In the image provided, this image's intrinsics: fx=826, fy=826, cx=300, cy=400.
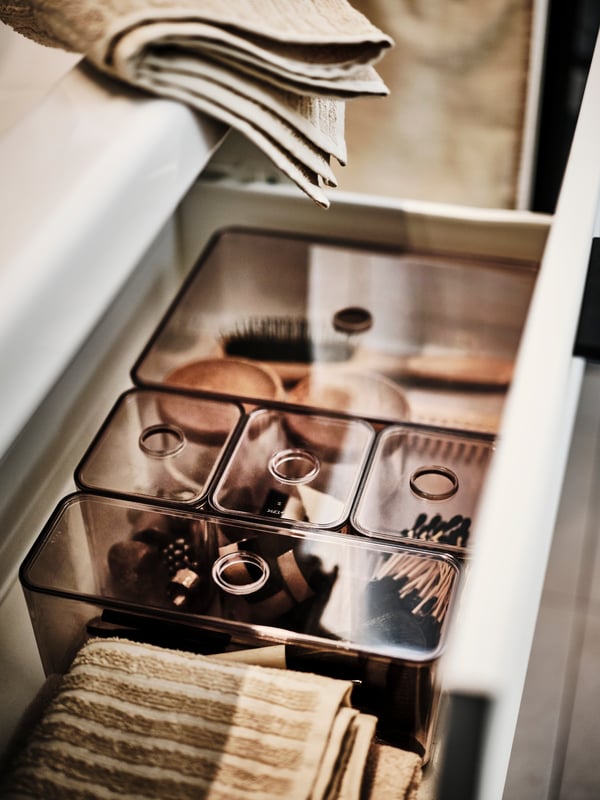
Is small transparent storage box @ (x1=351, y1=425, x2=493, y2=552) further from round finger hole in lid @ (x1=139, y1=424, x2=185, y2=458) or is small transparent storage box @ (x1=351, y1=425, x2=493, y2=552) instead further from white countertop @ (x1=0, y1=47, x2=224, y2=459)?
white countertop @ (x1=0, y1=47, x2=224, y2=459)

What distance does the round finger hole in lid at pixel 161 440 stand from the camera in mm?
568

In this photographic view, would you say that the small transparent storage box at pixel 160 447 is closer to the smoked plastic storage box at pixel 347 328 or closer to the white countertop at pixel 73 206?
the smoked plastic storage box at pixel 347 328

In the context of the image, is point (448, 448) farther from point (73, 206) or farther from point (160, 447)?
point (73, 206)

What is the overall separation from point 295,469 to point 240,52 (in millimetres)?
281

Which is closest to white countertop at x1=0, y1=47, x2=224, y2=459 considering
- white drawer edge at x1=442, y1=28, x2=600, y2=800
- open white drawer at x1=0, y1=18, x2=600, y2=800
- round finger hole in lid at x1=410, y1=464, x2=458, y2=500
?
open white drawer at x1=0, y1=18, x2=600, y2=800

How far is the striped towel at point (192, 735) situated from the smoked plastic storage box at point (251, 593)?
0.07 feet

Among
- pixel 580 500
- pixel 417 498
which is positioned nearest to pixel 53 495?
pixel 417 498

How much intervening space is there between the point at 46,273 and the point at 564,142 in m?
0.77

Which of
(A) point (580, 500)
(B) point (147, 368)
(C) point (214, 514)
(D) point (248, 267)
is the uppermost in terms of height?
(A) point (580, 500)

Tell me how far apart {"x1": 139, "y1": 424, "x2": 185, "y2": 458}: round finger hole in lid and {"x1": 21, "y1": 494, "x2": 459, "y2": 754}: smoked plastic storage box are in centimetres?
6

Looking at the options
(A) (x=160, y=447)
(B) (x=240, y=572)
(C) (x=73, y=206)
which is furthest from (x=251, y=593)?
(C) (x=73, y=206)

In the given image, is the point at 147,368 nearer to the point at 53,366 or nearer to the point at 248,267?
the point at 248,267

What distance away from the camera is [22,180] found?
32 centimetres

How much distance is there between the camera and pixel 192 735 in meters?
0.40
